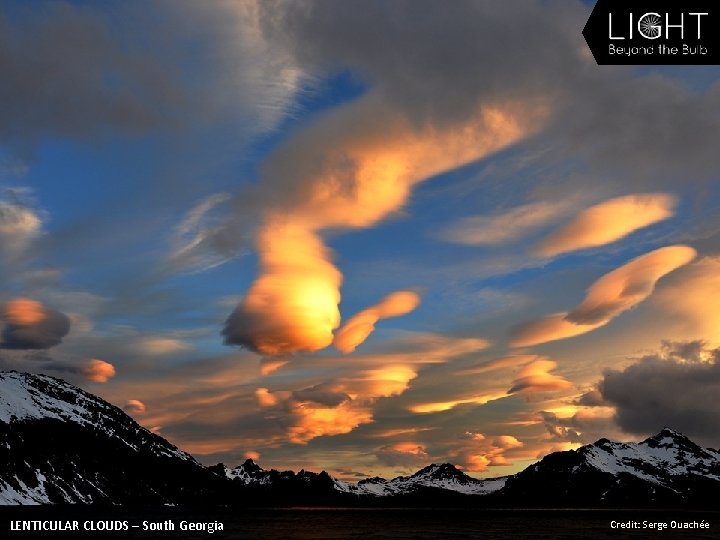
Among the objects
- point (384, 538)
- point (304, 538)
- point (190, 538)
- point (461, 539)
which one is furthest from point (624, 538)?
point (190, 538)

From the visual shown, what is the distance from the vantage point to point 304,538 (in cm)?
17462

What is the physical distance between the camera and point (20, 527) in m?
199

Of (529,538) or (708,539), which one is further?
(529,538)

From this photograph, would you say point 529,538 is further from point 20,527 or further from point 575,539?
point 20,527

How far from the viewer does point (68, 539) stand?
158000 millimetres

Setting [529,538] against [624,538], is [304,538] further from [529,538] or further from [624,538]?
[624,538]

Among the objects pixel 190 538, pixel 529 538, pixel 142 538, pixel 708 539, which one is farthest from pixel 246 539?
pixel 708 539

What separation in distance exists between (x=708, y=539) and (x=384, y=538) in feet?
256

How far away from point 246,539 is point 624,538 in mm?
93747

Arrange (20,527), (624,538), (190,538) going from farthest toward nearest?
(20,527) → (624,538) → (190,538)

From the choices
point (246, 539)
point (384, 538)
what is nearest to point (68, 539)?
point (246, 539)

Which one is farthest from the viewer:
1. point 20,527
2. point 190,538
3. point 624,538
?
point 20,527

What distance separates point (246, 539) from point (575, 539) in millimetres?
84785

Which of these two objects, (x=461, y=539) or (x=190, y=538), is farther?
(x=461, y=539)
